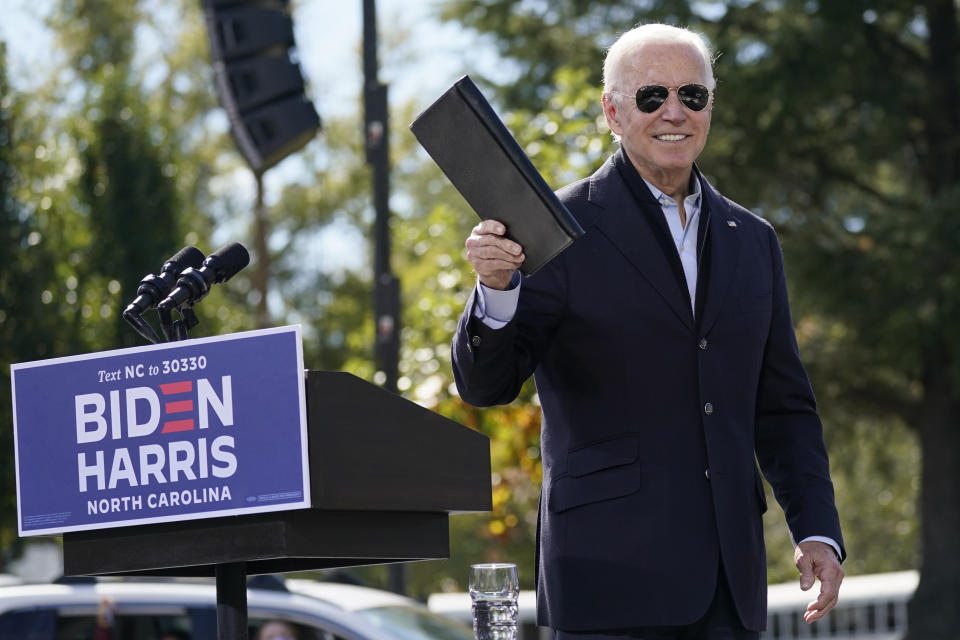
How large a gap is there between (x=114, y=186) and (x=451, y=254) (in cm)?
916

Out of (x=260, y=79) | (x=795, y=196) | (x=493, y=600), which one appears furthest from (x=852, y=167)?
(x=493, y=600)

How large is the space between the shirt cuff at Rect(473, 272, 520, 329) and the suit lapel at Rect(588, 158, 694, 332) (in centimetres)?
32

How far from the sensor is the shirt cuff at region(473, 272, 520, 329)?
10.1 ft

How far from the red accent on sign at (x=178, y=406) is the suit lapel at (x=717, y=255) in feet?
3.55

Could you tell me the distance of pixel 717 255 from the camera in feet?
11.1

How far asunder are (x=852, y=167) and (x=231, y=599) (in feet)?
57.1

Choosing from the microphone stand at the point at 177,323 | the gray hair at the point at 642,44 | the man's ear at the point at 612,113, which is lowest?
the microphone stand at the point at 177,323

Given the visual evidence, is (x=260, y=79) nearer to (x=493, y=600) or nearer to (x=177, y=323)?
(x=493, y=600)

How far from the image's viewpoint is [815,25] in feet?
57.4

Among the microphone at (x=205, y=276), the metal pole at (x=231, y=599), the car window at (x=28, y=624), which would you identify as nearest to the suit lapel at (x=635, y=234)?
the microphone at (x=205, y=276)

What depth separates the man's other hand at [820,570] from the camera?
11.0 feet

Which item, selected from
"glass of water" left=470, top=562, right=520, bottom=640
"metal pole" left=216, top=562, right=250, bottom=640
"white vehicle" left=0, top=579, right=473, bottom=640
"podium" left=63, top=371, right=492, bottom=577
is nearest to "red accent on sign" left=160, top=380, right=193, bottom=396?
"podium" left=63, top=371, right=492, bottom=577

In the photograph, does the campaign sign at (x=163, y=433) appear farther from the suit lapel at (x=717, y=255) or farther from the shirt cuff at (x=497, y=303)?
the suit lapel at (x=717, y=255)

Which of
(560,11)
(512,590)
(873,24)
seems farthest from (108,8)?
(512,590)
